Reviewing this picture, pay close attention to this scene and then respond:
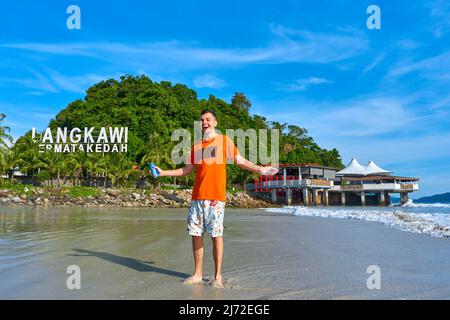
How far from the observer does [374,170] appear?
5853 centimetres

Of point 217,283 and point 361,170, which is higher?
point 361,170

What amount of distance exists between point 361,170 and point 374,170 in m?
2.13

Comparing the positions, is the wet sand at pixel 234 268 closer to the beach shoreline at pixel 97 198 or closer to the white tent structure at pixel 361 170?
the beach shoreline at pixel 97 198

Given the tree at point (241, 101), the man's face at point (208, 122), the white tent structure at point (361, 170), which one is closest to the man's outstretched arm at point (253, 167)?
the man's face at point (208, 122)

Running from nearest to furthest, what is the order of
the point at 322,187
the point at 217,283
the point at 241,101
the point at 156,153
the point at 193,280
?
the point at 217,283 → the point at 193,280 → the point at 156,153 → the point at 322,187 → the point at 241,101

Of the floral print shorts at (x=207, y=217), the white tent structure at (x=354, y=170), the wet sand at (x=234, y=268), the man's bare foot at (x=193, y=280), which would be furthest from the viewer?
the white tent structure at (x=354, y=170)

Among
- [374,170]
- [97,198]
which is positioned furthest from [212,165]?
[374,170]

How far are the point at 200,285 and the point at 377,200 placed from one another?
2228 inches

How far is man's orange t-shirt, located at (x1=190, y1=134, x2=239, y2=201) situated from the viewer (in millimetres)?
3459

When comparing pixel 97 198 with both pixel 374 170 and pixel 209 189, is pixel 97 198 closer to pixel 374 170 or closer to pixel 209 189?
pixel 209 189

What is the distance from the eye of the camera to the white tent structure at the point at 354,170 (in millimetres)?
57719

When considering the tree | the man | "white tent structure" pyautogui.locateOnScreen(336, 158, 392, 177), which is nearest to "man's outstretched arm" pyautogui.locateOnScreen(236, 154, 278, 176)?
the man

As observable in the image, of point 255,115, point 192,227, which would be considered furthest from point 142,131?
point 192,227
